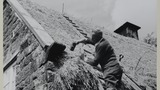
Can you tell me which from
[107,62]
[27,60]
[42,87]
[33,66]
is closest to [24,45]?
[27,60]

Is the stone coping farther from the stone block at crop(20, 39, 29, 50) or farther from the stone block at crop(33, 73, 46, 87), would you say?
the stone block at crop(33, 73, 46, 87)

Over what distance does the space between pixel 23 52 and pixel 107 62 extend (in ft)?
4.29

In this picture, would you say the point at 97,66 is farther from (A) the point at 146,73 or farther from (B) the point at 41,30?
(A) the point at 146,73

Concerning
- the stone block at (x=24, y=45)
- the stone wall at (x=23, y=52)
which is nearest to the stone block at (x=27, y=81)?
the stone wall at (x=23, y=52)

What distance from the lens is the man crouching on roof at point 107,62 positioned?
4297 millimetres

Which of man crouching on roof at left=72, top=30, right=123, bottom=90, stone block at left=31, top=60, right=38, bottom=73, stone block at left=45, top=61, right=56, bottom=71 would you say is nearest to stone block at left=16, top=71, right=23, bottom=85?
stone block at left=31, top=60, right=38, bottom=73

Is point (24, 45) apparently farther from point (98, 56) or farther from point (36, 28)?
point (98, 56)

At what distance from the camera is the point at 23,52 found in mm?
4953

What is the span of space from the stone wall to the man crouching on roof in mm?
710

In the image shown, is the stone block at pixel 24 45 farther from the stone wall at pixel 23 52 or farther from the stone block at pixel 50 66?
the stone block at pixel 50 66

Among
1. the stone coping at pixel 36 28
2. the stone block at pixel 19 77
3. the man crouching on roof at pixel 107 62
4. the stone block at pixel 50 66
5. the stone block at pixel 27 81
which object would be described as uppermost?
the stone coping at pixel 36 28

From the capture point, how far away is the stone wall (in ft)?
14.2

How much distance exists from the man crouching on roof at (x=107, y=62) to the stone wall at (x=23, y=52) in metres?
0.71

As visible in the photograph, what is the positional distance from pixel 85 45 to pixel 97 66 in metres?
0.79
